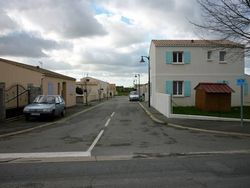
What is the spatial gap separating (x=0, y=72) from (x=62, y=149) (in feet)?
41.5

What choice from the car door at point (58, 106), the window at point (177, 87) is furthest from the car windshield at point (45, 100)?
the window at point (177, 87)

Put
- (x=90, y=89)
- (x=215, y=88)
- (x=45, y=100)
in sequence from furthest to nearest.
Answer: (x=90, y=89) → (x=215, y=88) → (x=45, y=100)

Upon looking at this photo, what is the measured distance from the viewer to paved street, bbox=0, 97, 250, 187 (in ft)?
23.7

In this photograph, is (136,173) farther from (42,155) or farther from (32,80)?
(32,80)

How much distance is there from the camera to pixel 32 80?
28109 mm

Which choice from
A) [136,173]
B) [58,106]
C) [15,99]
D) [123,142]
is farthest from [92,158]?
[15,99]

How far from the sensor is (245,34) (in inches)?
654

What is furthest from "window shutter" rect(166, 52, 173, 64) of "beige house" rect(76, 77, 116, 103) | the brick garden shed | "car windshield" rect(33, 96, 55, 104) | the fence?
"beige house" rect(76, 77, 116, 103)

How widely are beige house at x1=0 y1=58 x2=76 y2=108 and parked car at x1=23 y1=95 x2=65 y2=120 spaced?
1.74m

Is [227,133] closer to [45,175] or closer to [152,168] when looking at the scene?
[152,168]

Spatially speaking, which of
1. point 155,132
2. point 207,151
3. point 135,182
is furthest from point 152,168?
point 155,132

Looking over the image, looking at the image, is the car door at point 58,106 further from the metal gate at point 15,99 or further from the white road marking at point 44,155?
the white road marking at point 44,155

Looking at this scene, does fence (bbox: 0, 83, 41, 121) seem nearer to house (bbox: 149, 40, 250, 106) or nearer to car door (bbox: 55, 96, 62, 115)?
car door (bbox: 55, 96, 62, 115)

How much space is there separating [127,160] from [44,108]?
43.5 feet
